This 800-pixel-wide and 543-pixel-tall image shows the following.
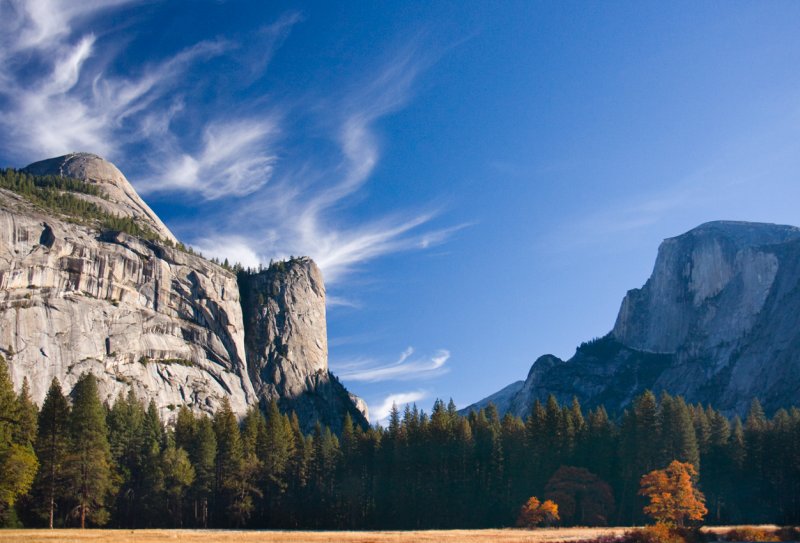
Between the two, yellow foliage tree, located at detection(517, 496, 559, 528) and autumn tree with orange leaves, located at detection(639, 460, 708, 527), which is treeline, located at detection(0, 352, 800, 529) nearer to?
yellow foliage tree, located at detection(517, 496, 559, 528)

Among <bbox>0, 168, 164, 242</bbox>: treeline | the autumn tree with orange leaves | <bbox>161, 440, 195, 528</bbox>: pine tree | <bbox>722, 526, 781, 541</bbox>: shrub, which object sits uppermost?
<bbox>0, 168, 164, 242</bbox>: treeline

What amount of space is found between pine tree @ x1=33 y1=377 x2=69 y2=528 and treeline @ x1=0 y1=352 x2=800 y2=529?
33cm

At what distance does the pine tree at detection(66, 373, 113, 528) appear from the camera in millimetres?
76438

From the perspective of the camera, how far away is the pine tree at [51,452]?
7431 centimetres

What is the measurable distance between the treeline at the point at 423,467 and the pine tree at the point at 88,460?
160 millimetres

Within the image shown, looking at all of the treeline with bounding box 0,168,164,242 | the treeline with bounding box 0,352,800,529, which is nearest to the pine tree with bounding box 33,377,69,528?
the treeline with bounding box 0,352,800,529

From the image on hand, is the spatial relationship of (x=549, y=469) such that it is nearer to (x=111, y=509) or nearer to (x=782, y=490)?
(x=782, y=490)

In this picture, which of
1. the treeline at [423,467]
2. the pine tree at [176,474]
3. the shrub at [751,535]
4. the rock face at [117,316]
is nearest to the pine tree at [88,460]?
the treeline at [423,467]

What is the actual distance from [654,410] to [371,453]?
40.8 metres

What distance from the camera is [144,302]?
564ft

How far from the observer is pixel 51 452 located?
247ft

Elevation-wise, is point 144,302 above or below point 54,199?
below

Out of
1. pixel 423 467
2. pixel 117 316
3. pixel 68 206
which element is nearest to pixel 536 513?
pixel 423 467

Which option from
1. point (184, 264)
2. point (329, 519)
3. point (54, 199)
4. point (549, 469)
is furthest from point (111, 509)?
point (54, 199)
